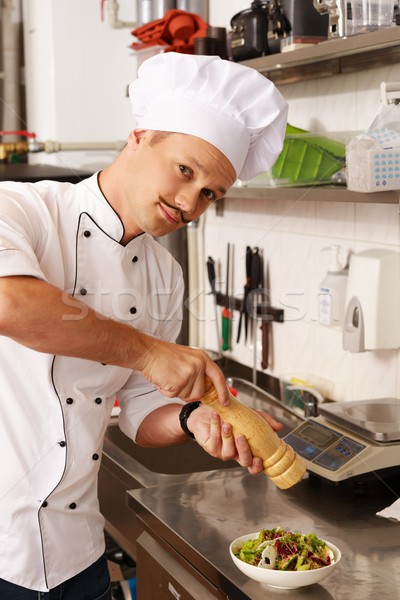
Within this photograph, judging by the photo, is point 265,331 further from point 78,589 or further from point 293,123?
point 78,589

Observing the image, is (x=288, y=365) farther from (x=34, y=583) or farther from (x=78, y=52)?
(x=78, y=52)

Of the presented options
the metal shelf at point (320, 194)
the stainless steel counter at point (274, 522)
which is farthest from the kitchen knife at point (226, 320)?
the stainless steel counter at point (274, 522)

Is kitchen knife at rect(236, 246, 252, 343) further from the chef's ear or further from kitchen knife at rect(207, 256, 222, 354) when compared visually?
the chef's ear

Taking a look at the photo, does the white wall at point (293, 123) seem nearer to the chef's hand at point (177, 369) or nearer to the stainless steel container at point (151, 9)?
the stainless steel container at point (151, 9)

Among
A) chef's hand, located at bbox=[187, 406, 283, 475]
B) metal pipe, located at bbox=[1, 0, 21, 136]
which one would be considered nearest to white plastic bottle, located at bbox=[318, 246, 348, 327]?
chef's hand, located at bbox=[187, 406, 283, 475]

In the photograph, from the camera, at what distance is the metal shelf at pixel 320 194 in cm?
176

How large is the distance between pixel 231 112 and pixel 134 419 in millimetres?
653

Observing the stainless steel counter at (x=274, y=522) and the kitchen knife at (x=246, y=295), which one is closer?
the stainless steel counter at (x=274, y=522)

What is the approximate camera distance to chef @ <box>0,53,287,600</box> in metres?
1.33

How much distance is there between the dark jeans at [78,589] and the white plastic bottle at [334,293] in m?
0.94

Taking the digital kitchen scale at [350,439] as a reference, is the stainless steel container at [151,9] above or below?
above

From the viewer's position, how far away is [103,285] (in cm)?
151

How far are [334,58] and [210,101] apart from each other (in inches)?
29.4

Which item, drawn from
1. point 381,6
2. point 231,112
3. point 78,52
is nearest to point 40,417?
point 231,112
